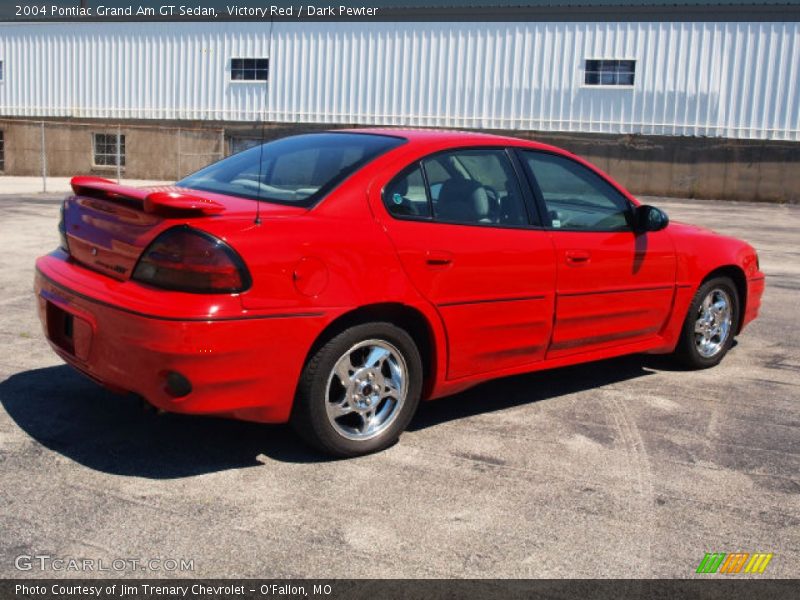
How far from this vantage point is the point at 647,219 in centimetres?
527

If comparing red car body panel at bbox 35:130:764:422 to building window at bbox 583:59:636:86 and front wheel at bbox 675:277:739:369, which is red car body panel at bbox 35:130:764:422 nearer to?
front wheel at bbox 675:277:739:369

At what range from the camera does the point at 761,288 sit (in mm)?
6484

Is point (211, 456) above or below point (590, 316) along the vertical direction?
below

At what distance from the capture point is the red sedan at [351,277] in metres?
3.62

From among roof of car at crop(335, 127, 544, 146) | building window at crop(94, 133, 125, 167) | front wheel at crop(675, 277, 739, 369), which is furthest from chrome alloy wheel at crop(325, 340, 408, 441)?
building window at crop(94, 133, 125, 167)

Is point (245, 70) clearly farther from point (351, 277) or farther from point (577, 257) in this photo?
point (351, 277)

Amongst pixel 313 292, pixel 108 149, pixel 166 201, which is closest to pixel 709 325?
pixel 313 292

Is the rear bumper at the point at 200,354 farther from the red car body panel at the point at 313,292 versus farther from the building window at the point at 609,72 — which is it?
the building window at the point at 609,72

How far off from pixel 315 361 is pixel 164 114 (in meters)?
26.6

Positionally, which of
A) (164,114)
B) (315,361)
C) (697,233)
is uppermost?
(164,114)

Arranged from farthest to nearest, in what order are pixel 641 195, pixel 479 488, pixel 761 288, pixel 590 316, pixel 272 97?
1. pixel 272 97
2. pixel 641 195
3. pixel 761 288
4. pixel 590 316
5. pixel 479 488

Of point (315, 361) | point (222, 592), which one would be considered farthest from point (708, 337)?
point (222, 592)

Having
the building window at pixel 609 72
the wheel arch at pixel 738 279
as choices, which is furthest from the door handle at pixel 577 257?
the building window at pixel 609 72

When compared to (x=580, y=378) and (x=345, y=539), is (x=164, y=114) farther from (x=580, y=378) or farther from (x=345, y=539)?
(x=345, y=539)
